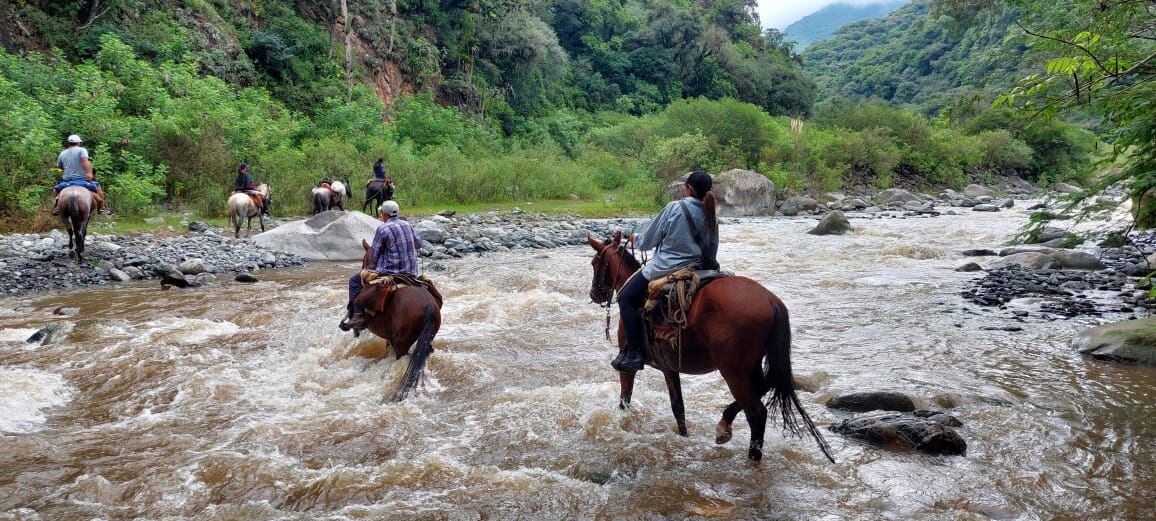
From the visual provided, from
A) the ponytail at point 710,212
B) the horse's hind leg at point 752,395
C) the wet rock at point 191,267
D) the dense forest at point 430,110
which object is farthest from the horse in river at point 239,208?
the horse's hind leg at point 752,395

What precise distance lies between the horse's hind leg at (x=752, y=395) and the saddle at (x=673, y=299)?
0.56 m

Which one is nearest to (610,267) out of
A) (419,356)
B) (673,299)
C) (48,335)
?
(673,299)

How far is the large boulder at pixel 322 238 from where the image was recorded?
1594 centimetres

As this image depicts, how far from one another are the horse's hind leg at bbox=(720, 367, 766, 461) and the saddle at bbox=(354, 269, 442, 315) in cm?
382

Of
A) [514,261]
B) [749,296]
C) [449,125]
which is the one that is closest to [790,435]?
[749,296]

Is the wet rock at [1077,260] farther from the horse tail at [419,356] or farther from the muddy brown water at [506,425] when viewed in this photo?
the horse tail at [419,356]

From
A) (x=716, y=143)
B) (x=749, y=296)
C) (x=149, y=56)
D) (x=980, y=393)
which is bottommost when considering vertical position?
(x=980, y=393)

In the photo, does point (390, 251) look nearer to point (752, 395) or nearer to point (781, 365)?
point (752, 395)

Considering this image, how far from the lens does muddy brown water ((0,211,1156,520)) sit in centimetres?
426

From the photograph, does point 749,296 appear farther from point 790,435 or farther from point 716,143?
point 716,143

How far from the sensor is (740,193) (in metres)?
30.2

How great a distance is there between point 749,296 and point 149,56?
92.8 ft

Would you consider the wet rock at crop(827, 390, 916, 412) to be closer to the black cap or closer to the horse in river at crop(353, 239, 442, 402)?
the black cap

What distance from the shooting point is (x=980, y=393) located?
636 cm
